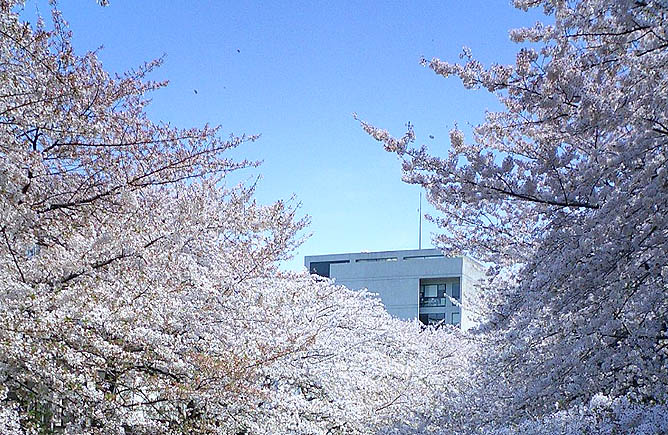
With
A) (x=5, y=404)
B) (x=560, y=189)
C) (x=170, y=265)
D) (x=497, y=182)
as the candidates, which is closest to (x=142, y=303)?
(x=170, y=265)

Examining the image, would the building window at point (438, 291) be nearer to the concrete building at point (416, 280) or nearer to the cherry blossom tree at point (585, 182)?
the concrete building at point (416, 280)

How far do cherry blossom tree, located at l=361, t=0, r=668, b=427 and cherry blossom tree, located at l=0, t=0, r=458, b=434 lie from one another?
190 cm

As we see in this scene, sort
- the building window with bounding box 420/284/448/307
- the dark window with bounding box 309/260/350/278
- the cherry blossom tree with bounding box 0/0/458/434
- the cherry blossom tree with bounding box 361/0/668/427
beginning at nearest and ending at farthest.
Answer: the cherry blossom tree with bounding box 361/0/668/427, the cherry blossom tree with bounding box 0/0/458/434, the building window with bounding box 420/284/448/307, the dark window with bounding box 309/260/350/278

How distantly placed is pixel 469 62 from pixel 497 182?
3.02ft

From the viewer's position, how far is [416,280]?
32.2m

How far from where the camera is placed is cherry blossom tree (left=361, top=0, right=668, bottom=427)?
3.72 m

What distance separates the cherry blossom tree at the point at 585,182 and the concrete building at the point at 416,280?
25.7 meters

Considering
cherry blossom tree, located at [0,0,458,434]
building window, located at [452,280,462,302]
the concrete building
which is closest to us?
cherry blossom tree, located at [0,0,458,434]

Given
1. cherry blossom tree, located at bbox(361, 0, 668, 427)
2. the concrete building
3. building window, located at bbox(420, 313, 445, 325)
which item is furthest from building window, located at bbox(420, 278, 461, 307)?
cherry blossom tree, located at bbox(361, 0, 668, 427)

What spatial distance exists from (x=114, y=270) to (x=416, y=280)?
2795 cm

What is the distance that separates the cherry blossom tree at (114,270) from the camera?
4.27 meters

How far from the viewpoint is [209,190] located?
8367 mm

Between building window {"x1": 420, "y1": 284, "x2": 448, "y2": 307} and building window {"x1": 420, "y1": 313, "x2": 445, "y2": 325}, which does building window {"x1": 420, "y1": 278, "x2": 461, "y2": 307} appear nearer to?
building window {"x1": 420, "y1": 284, "x2": 448, "y2": 307}

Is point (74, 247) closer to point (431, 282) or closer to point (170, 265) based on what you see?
point (170, 265)
